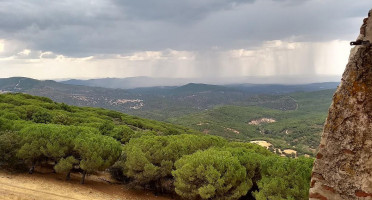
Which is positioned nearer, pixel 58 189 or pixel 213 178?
pixel 213 178

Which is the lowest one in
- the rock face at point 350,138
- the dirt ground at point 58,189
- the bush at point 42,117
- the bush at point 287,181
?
the dirt ground at point 58,189

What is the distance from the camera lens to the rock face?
4.59m

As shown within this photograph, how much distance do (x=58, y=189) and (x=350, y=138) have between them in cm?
2229

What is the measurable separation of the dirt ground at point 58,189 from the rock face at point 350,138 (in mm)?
19017

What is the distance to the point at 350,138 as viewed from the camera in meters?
4.73

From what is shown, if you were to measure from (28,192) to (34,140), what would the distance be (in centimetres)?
612

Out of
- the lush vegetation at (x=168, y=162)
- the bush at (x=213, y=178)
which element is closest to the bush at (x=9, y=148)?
the lush vegetation at (x=168, y=162)

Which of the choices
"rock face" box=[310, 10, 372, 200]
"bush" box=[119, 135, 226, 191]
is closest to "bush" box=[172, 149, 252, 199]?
"bush" box=[119, 135, 226, 191]

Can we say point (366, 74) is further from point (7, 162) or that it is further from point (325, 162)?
point (7, 162)

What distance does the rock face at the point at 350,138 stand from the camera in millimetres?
4590

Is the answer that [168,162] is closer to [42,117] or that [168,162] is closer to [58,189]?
[58,189]

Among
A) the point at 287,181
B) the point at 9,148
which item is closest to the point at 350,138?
the point at 287,181

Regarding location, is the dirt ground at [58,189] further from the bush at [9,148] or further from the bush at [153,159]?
the bush at [153,159]

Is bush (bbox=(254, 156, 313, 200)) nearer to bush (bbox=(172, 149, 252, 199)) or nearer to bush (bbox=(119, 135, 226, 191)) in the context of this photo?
bush (bbox=(172, 149, 252, 199))
